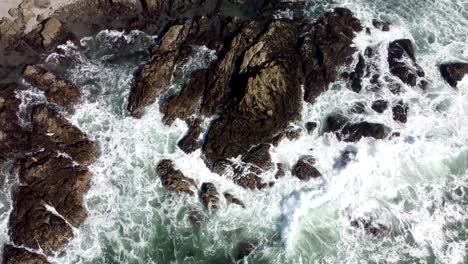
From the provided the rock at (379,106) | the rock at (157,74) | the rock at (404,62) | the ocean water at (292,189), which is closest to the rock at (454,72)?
the ocean water at (292,189)

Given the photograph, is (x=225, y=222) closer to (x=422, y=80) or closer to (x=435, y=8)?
(x=422, y=80)

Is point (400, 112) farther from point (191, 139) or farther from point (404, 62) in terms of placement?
point (191, 139)

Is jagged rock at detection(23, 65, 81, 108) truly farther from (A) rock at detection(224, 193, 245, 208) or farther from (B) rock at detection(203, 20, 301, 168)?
(A) rock at detection(224, 193, 245, 208)

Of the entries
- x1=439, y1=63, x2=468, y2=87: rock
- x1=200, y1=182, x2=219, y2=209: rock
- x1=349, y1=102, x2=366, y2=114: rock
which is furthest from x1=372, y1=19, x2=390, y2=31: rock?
x1=200, y1=182, x2=219, y2=209: rock

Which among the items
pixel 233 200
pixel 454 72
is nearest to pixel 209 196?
pixel 233 200

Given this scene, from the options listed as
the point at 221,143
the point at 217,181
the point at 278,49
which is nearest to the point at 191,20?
the point at 278,49

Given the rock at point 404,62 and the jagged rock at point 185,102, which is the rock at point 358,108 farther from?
the jagged rock at point 185,102
